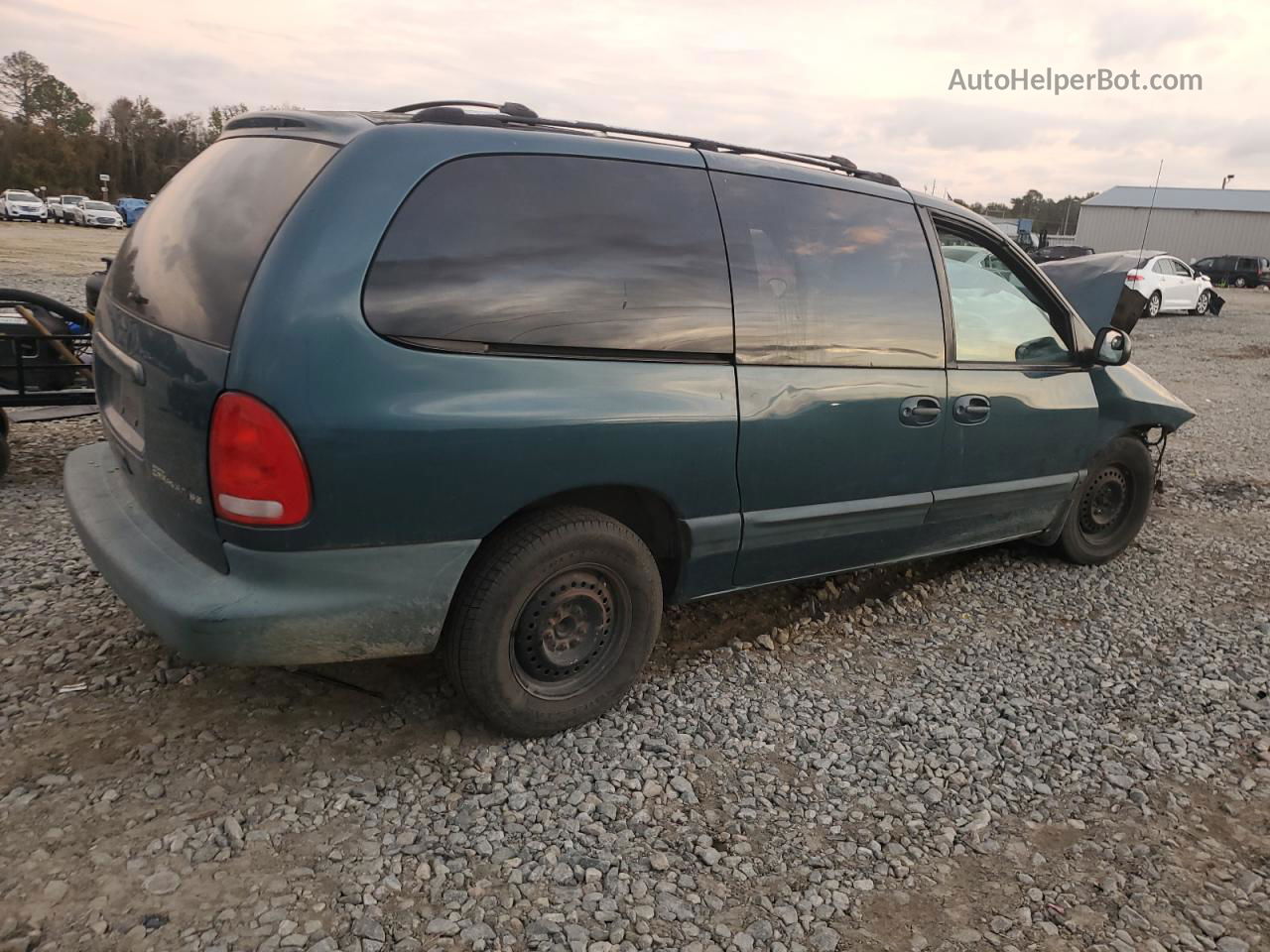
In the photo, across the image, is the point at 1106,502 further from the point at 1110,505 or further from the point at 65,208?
the point at 65,208

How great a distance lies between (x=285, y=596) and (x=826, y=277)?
2147mm

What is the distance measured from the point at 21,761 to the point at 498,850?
144 cm

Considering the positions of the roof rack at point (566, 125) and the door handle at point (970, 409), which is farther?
the door handle at point (970, 409)

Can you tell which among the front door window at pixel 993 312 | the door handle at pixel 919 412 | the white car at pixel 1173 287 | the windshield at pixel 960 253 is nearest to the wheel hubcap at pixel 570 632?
the door handle at pixel 919 412

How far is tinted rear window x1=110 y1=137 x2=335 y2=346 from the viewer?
241 centimetres

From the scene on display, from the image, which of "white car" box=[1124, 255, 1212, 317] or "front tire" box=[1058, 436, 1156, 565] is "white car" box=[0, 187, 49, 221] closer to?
"white car" box=[1124, 255, 1212, 317]

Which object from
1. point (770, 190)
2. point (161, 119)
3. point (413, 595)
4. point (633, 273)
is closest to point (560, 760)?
point (413, 595)

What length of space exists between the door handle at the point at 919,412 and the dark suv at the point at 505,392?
10 millimetres

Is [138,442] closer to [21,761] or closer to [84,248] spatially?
[21,761]

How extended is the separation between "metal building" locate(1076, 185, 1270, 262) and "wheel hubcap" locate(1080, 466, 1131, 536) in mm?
52795

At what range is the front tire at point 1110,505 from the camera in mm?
4664

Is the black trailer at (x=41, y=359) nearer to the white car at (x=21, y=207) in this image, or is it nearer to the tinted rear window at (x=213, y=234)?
the tinted rear window at (x=213, y=234)

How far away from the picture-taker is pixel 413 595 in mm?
2541

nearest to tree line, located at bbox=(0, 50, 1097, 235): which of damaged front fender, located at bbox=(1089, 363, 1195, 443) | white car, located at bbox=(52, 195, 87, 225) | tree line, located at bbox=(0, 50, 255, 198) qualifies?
tree line, located at bbox=(0, 50, 255, 198)
